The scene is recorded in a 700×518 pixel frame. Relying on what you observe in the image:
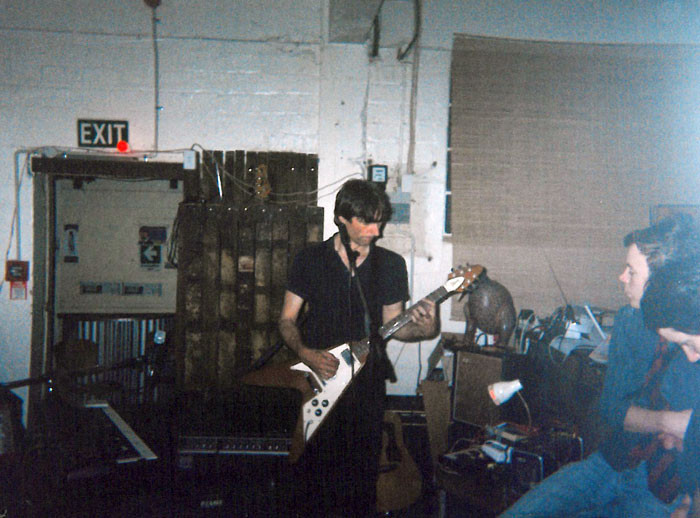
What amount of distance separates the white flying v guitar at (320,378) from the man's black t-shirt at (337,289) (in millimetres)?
78

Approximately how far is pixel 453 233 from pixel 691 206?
1866mm

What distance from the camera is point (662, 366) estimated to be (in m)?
1.76

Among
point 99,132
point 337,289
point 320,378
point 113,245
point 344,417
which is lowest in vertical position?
point 344,417

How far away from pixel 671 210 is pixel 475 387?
87.4 inches

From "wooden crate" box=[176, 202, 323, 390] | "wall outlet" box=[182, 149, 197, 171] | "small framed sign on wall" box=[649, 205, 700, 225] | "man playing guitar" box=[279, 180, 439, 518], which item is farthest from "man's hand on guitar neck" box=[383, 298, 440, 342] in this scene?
"small framed sign on wall" box=[649, 205, 700, 225]

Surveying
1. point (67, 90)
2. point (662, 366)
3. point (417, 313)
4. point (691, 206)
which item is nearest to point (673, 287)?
point (662, 366)

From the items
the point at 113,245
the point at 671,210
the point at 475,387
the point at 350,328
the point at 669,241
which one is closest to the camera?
the point at 669,241

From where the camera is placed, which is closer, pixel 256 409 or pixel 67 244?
pixel 256 409

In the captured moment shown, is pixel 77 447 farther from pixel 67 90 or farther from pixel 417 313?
pixel 67 90

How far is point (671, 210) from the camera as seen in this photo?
3.76 metres

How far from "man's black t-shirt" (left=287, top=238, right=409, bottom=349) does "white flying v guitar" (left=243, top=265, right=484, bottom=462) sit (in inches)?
3.1

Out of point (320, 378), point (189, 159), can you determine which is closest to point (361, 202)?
point (320, 378)

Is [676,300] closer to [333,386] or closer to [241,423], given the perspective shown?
[333,386]

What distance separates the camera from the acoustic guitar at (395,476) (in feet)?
8.98
